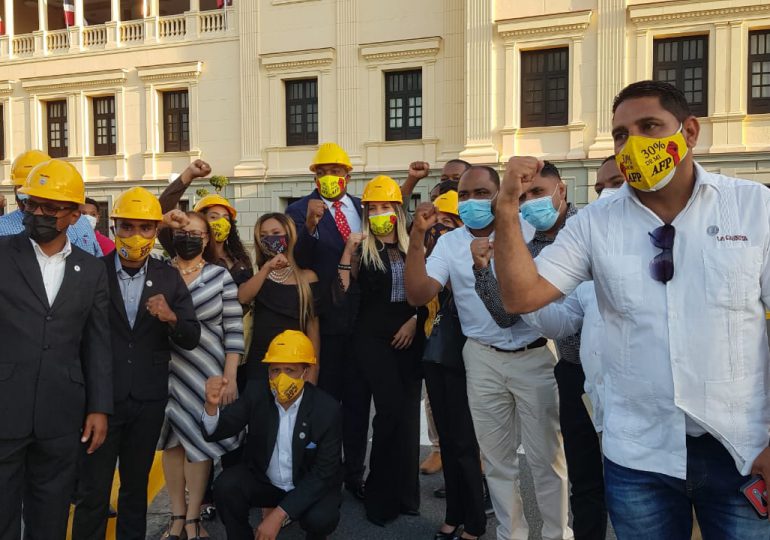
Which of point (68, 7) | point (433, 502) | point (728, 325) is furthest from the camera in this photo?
point (68, 7)

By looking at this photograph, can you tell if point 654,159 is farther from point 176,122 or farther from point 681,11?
point 176,122

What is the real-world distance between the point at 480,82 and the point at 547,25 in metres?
2.34

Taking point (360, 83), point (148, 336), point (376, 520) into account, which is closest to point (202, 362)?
point (148, 336)

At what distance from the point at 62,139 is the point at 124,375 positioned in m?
24.9

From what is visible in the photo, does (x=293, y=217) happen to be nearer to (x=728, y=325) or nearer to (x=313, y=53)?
(x=728, y=325)

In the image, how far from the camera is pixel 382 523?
4.48 metres

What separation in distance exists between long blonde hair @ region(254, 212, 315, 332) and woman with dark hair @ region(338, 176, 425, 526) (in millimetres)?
272

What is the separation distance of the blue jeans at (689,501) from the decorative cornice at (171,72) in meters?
23.0

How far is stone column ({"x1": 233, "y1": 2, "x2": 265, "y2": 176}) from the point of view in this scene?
2212 centimetres

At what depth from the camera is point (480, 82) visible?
1936 cm

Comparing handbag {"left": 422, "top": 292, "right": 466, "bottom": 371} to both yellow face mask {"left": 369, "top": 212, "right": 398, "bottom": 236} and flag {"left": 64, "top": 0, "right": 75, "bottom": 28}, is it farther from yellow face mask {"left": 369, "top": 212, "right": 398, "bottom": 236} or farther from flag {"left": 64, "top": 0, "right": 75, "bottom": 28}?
flag {"left": 64, "top": 0, "right": 75, "bottom": 28}

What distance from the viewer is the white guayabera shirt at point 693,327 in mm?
1958

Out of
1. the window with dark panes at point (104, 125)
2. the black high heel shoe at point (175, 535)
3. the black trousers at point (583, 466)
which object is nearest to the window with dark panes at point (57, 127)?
the window with dark panes at point (104, 125)

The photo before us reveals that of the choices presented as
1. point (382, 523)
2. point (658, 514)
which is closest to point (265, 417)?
point (382, 523)
